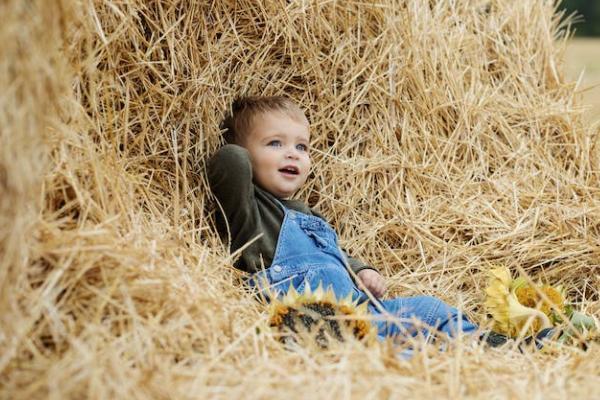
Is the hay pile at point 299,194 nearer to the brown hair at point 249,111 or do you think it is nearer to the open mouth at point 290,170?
the brown hair at point 249,111

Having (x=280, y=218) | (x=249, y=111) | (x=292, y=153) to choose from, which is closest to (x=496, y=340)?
(x=280, y=218)

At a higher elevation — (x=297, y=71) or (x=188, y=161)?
(x=297, y=71)

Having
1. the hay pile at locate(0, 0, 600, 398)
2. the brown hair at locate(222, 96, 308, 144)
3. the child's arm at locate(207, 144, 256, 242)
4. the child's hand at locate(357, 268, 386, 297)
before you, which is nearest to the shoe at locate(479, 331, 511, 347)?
the hay pile at locate(0, 0, 600, 398)

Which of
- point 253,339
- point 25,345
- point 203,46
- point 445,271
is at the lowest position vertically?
point 445,271

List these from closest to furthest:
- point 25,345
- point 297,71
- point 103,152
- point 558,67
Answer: point 25,345
point 103,152
point 297,71
point 558,67

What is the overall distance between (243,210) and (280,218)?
13 centimetres

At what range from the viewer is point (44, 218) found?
1.72 meters

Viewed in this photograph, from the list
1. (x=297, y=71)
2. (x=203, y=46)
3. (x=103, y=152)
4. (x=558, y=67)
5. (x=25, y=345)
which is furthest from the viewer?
(x=558, y=67)

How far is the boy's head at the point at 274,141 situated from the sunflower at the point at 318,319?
56cm

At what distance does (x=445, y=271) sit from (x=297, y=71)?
0.82 m

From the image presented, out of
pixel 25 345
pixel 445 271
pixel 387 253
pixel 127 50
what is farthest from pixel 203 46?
pixel 25 345

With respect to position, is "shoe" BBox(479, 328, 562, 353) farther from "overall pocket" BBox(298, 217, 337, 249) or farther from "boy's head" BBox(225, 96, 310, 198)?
"boy's head" BBox(225, 96, 310, 198)

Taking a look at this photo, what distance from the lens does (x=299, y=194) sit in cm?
265

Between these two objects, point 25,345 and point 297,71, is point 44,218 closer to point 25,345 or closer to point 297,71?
point 25,345
